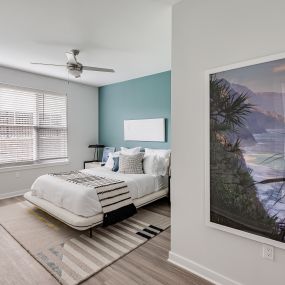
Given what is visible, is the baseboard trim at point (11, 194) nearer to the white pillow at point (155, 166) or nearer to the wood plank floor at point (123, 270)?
the wood plank floor at point (123, 270)

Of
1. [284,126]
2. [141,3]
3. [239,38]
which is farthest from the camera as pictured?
[141,3]

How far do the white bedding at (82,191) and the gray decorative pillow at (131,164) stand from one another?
0.46ft

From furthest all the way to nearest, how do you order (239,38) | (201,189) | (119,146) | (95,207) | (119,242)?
1. (119,146)
2. (95,207)
3. (119,242)
4. (201,189)
5. (239,38)

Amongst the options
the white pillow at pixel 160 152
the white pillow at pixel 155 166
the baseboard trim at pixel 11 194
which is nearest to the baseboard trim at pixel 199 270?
the white pillow at pixel 155 166

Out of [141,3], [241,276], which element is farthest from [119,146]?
[241,276]

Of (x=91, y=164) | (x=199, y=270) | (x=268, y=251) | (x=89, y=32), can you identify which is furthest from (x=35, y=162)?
(x=268, y=251)

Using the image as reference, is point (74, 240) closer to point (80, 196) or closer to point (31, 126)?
point (80, 196)

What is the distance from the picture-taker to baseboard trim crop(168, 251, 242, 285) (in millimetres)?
1799

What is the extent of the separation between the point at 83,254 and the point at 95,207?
1.89 ft

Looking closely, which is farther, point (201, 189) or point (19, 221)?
point (19, 221)

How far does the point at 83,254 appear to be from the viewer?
2299 mm

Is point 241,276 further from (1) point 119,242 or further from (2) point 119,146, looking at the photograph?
(2) point 119,146

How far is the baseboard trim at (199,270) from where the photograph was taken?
1.80 m

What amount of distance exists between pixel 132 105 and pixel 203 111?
11.0ft
